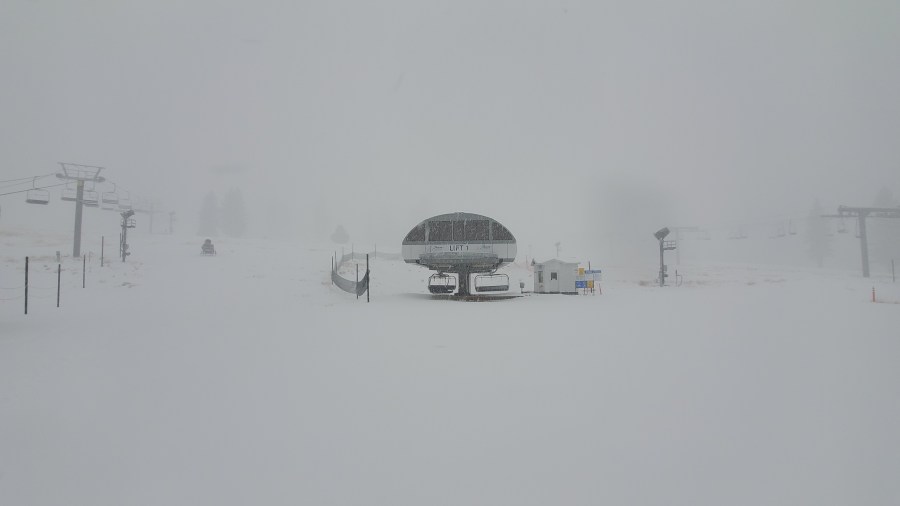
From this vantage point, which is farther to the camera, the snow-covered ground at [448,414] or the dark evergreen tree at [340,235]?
the dark evergreen tree at [340,235]

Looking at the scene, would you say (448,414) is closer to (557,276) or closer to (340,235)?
(557,276)

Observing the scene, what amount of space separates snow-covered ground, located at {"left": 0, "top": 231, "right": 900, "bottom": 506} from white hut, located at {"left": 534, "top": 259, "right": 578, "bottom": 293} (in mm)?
16439

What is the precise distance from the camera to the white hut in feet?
94.5

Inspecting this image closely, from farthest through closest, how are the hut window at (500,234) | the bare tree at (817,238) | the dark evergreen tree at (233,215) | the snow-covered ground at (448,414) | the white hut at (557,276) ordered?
the dark evergreen tree at (233,215) → the bare tree at (817,238) → the white hut at (557,276) → the hut window at (500,234) → the snow-covered ground at (448,414)

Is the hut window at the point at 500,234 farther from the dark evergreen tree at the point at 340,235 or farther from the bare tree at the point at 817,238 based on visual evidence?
the bare tree at the point at 817,238

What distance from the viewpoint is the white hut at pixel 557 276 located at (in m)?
28.8

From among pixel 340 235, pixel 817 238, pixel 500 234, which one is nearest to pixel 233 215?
pixel 340 235

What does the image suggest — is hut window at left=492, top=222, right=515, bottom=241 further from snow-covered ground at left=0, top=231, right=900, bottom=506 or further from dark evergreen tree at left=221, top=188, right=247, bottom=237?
dark evergreen tree at left=221, top=188, right=247, bottom=237

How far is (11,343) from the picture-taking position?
31.8 feet

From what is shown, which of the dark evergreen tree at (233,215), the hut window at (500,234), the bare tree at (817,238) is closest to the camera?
the hut window at (500,234)

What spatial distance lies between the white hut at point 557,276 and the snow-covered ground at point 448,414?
16439 mm

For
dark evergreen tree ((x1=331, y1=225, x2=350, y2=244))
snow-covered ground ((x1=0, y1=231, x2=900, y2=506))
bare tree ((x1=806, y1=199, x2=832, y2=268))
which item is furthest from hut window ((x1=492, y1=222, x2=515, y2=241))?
bare tree ((x1=806, y1=199, x2=832, y2=268))

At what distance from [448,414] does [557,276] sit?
2549 centimetres

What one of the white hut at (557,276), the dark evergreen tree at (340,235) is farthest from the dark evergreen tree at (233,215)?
the white hut at (557,276)
